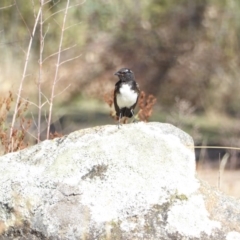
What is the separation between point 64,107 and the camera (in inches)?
674

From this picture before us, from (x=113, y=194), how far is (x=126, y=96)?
237 centimetres

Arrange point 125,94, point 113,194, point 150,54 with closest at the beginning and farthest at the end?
point 113,194 < point 125,94 < point 150,54

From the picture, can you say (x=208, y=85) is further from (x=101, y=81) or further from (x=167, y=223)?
(x=167, y=223)

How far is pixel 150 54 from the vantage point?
60.1 feet

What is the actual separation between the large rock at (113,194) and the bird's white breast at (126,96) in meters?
1.96

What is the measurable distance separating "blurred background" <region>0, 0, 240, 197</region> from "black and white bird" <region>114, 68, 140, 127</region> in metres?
8.59

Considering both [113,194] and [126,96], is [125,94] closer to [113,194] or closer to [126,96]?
[126,96]

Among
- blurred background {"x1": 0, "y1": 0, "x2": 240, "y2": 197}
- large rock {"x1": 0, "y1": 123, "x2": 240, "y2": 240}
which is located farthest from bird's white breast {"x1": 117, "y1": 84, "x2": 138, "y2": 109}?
blurred background {"x1": 0, "y1": 0, "x2": 240, "y2": 197}

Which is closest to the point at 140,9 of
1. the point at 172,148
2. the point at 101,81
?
the point at 101,81

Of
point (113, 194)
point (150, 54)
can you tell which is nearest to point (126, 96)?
point (113, 194)

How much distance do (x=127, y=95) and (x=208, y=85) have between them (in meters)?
10.5

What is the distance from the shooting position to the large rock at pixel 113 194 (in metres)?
4.55

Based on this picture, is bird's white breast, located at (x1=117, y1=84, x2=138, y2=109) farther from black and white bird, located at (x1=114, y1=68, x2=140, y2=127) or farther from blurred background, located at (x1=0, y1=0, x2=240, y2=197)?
blurred background, located at (x1=0, y1=0, x2=240, y2=197)

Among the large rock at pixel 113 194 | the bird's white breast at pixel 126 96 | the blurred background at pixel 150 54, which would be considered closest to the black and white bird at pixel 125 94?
the bird's white breast at pixel 126 96
